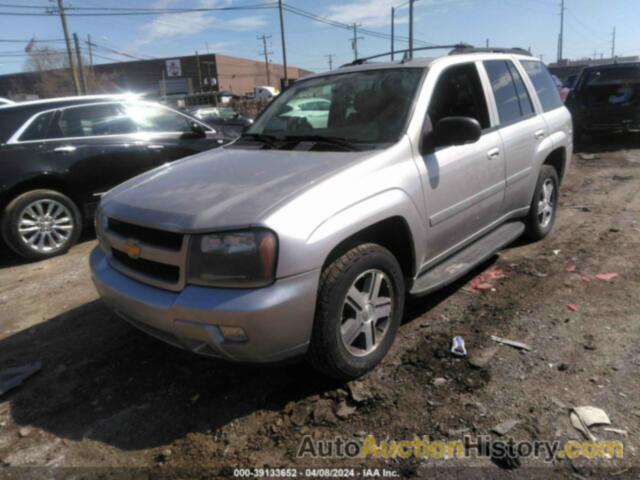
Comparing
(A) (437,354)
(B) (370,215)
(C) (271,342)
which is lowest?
(A) (437,354)

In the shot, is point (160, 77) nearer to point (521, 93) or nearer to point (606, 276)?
point (521, 93)

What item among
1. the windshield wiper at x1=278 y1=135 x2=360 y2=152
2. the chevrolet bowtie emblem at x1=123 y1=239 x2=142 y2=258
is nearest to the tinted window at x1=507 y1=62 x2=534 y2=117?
the windshield wiper at x1=278 y1=135 x2=360 y2=152

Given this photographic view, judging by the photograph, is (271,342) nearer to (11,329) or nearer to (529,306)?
(529,306)

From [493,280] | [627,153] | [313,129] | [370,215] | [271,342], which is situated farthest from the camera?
[627,153]

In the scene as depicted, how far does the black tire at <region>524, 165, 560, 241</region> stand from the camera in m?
4.84

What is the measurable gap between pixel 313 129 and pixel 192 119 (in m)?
3.67

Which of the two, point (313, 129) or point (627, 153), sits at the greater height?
point (313, 129)

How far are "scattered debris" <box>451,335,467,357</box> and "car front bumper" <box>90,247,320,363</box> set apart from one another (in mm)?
1146

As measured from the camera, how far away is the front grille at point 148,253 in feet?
8.25

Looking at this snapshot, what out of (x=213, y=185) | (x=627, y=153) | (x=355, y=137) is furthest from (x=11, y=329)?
(x=627, y=153)

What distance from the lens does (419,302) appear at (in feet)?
13.0

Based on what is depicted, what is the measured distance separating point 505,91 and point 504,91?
0.03 metres

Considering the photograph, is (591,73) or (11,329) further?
(591,73)

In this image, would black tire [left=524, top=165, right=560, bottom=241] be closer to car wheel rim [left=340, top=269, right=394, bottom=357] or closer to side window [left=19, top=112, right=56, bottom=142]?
car wheel rim [left=340, top=269, right=394, bottom=357]
